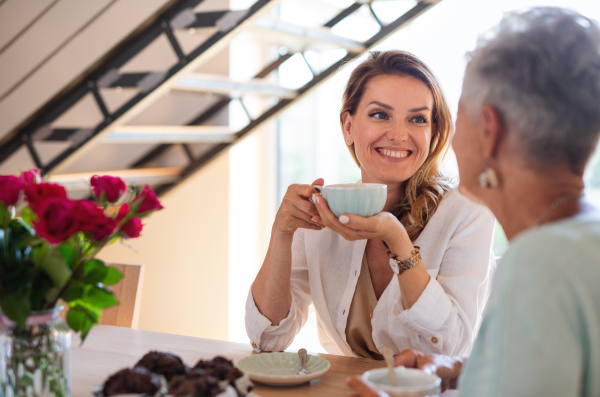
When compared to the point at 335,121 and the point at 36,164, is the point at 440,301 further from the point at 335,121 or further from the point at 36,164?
the point at 335,121

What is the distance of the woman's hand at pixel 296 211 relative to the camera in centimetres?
127

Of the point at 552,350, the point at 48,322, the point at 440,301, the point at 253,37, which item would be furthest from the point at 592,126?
the point at 253,37

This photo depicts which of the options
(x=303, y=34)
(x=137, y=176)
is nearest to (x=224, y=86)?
(x=303, y=34)

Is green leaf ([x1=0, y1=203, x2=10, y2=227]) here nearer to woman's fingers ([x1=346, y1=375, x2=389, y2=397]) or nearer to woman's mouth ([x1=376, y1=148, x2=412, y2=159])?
woman's fingers ([x1=346, y1=375, x2=389, y2=397])

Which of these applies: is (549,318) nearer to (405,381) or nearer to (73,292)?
(405,381)

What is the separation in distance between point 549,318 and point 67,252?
2.14 ft

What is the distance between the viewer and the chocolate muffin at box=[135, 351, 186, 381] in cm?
86

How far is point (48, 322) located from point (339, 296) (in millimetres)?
830

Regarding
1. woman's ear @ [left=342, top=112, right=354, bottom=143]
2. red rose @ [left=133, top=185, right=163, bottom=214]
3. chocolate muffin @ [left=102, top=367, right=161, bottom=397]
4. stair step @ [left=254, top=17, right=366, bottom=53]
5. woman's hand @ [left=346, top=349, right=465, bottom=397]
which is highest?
stair step @ [left=254, top=17, right=366, bottom=53]

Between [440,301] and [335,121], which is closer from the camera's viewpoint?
[440,301]

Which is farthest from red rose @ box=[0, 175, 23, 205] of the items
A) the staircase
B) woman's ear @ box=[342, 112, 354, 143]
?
the staircase

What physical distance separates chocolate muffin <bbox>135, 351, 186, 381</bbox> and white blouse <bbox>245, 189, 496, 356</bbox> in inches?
15.9

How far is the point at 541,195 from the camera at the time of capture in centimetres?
73

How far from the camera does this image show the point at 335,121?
338 centimetres
